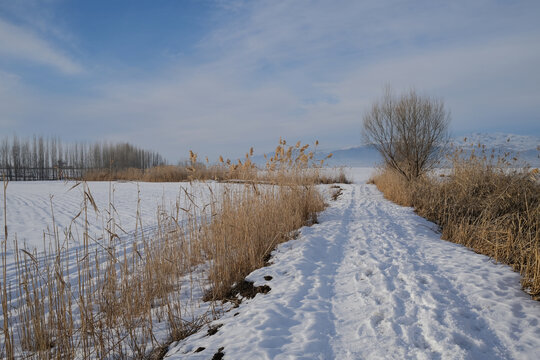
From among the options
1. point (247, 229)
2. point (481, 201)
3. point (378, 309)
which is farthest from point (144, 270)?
point (481, 201)

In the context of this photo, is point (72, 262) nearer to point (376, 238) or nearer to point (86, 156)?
point (376, 238)

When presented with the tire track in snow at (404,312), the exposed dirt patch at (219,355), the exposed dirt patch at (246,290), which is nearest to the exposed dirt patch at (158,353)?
the exposed dirt patch at (219,355)

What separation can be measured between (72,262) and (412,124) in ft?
31.5

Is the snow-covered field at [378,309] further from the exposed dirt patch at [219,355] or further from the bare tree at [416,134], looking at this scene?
the bare tree at [416,134]

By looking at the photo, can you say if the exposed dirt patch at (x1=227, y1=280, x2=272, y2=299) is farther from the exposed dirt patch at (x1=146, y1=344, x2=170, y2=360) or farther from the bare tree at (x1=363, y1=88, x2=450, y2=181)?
the bare tree at (x1=363, y1=88, x2=450, y2=181)

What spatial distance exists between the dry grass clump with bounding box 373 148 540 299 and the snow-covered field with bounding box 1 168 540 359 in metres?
0.39

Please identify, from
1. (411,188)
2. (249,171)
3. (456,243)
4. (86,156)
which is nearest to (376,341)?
(456,243)

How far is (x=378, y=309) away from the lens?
2.44 meters

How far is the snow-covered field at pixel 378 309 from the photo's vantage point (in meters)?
1.94

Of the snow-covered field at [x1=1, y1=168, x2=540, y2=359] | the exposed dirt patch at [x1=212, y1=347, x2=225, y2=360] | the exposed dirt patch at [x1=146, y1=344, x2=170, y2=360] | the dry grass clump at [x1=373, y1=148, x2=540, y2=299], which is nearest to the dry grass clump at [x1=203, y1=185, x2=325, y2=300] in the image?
the snow-covered field at [x1=1, y1=168, x2=540, y2=359]

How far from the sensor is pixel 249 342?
2002 mm

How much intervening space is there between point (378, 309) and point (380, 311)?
0.03 meters

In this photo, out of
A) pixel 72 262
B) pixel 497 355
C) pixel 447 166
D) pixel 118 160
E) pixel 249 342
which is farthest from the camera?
pixel 118 160

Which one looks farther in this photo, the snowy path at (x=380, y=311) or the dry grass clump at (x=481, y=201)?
the dry grass clump at (x=481, y=201)
